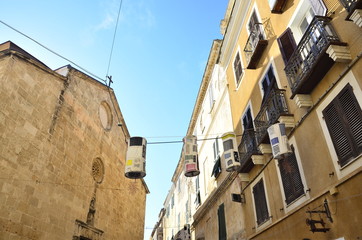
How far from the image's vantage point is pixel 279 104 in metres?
7.25

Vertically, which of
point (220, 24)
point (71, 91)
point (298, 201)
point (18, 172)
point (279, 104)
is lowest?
point (298, 201)

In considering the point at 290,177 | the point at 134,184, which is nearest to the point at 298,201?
the point at 290,177

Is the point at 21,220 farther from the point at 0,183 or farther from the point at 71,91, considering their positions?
the point at 71,91

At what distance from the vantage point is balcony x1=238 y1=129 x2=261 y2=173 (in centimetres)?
875

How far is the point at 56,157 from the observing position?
1180 centimetres

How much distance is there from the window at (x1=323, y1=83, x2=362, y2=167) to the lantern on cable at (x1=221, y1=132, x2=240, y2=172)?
12.1 ft

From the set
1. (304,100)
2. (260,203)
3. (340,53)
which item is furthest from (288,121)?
(260,203)

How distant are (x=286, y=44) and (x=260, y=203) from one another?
4.77m

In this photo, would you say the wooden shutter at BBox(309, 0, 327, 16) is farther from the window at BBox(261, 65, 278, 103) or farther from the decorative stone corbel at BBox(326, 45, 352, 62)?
the window at BBox(261, 65, 278, 103)

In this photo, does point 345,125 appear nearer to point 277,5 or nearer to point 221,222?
point 277,5

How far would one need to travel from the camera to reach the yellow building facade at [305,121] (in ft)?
16.0

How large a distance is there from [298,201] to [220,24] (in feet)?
37.1

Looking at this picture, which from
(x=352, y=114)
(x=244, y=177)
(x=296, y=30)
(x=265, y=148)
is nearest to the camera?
(x=352, y=114)

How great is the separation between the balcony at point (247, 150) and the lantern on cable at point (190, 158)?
5.19 feet
